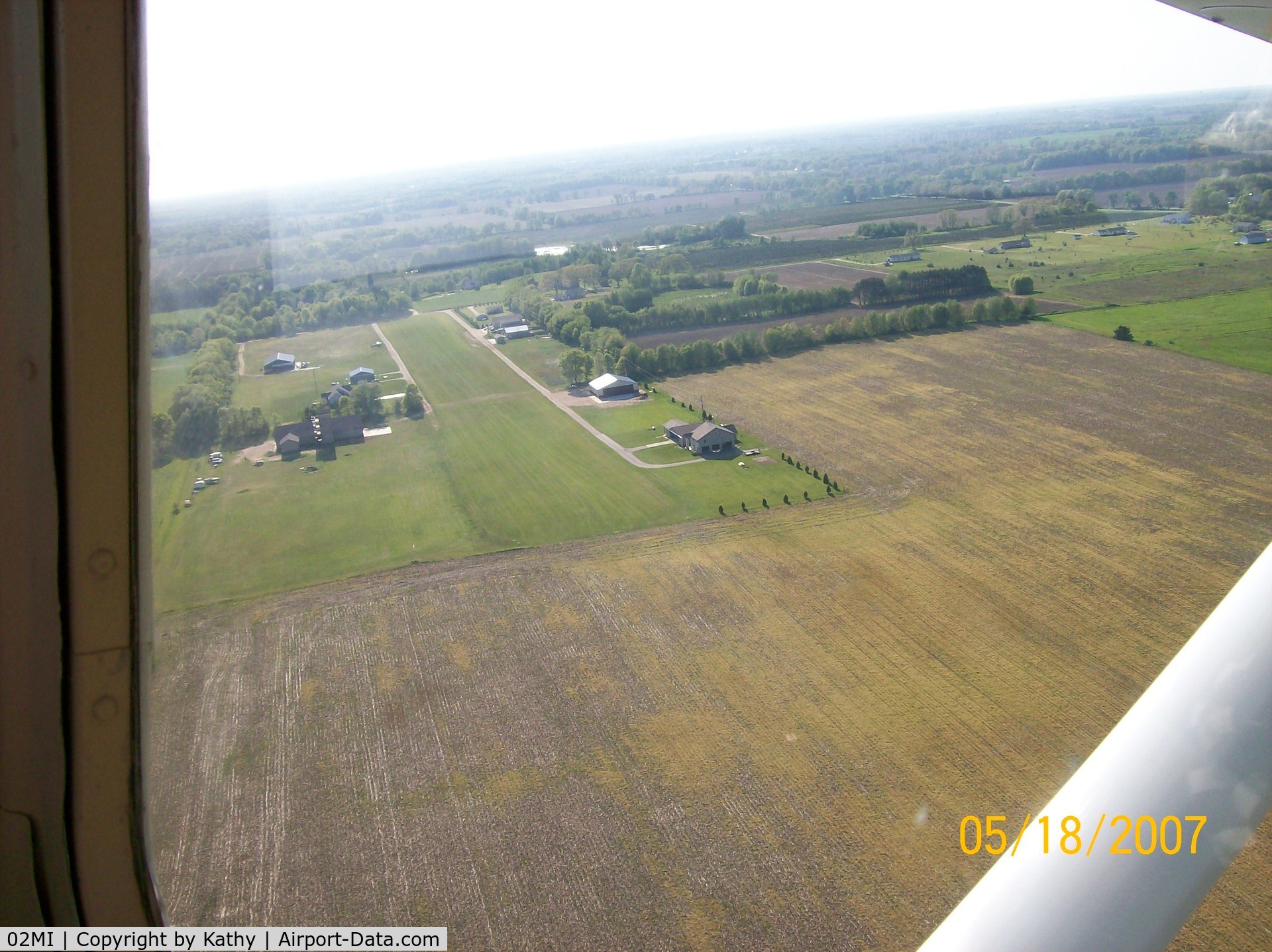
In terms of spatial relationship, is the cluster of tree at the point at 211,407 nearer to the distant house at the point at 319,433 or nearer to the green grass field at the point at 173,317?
the green grass field at the point at 173,317

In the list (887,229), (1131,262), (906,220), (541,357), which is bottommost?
(541,357)

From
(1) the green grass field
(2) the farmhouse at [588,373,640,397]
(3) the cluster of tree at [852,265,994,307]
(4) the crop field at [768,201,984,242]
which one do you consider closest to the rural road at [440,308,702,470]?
(2) the farmhouse at [588,373,640,397]

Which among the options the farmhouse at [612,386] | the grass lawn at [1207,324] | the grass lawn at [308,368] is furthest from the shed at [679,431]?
the grass lawn at [1207,324]

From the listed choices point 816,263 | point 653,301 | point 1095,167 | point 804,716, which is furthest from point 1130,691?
point 1095,167

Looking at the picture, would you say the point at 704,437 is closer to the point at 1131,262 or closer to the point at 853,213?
the point at 1131,262

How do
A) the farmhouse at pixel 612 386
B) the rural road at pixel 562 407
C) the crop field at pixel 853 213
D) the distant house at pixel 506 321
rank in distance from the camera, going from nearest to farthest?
1. the rural road at pixel 562 407
2. the farmhouse at pixel 612 386
3. the distant house at pixel 506 321
4. the crop field at pixel 853 213

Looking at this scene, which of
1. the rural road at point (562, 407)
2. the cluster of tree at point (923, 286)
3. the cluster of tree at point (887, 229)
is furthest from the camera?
the cluster of tree at point (887, 229)

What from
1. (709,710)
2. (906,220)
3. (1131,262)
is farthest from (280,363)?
(906,220)
